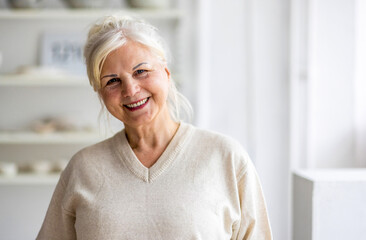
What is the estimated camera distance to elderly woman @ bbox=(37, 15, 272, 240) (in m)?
1.25

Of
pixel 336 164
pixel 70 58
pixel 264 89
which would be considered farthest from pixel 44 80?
pixel 336 164

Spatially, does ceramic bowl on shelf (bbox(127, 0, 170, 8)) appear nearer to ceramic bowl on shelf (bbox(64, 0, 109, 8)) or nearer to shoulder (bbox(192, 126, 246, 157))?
ceramic bowl on shelf (bbox(64, 0, 109, 8))

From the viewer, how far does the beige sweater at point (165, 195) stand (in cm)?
125

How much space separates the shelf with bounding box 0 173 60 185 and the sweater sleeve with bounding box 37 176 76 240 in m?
1.26

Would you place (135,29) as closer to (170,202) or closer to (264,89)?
(170,202)

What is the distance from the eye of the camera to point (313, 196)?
4.70ft

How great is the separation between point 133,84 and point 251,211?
0.51 meters

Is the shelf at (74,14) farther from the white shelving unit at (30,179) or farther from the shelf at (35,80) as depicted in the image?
the white shelving unit at (30,179)

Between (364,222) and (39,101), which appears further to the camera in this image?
(39,101)

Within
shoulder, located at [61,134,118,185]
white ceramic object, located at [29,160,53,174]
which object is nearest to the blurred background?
white ceramic object, located at [29,160,53,174]

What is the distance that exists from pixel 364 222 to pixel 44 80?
194 cm

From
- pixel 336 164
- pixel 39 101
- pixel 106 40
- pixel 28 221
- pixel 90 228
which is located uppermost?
pixel 106 40

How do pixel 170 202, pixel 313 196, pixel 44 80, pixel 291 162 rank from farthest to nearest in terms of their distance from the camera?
pixel 291 162 < pixel 44 80 < pixel 313 196 < pixel 170 202

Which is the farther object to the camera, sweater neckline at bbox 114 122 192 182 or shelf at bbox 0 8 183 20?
shelf at bbox 0 8 183 20
